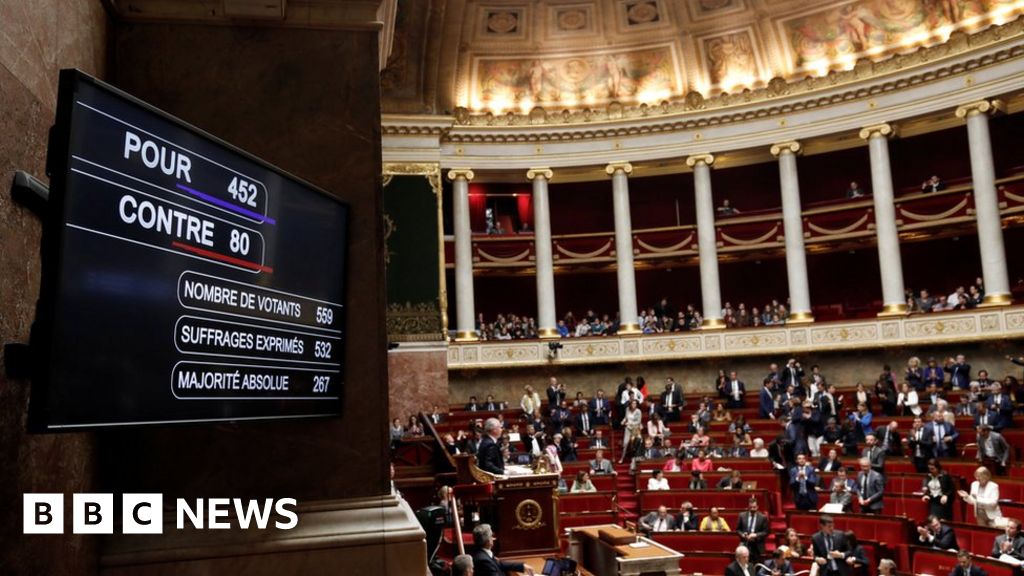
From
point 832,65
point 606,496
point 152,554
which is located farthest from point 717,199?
point 152,554

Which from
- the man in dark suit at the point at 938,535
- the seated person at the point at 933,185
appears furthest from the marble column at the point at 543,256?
the man in dark suit at the point at 938,535

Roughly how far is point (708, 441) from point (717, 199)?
14756 mm

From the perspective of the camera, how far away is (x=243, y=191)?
10.9 ft

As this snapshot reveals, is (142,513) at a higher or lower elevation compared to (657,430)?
higher

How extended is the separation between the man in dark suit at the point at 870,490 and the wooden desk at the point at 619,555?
12.9ft

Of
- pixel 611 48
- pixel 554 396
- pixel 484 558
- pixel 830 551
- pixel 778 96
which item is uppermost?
pixel 611 48

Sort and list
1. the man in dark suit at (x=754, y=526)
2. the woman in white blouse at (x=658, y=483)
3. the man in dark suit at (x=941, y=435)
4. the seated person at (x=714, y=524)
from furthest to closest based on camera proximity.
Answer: the woman in white blouse at (x=658, y=483) → the man in dark suit at (x=941, y=435) → the seated person at (x=714, y=524) → the man in dark suit at (x=754, y=526)

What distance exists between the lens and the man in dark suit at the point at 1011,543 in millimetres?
9938

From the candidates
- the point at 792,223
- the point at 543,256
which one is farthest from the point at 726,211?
the point at 543,256

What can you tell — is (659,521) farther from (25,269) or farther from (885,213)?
(885,213)

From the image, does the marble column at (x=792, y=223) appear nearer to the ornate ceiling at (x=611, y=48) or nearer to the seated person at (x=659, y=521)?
the ornate ceiling at (x=611, y=48)

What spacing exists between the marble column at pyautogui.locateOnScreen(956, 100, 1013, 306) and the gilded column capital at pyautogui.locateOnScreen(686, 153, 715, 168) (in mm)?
6850

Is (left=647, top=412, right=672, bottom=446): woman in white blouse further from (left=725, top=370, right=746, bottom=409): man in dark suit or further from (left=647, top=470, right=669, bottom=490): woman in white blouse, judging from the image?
(left=725, top=370, right=746, bottom=409): man in dark suit

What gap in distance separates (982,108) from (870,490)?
1397 centimetres
